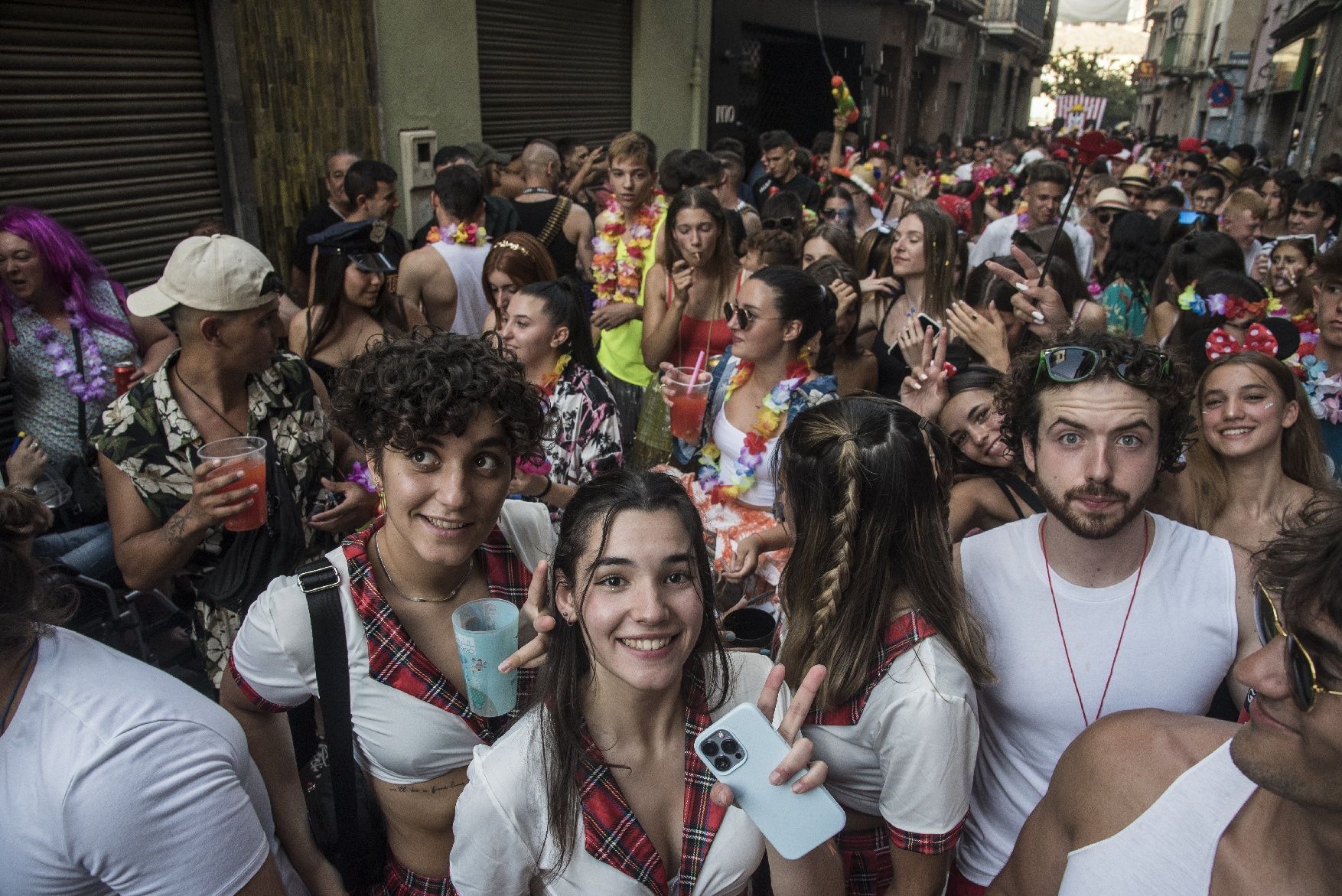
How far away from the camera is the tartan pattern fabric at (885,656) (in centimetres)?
176

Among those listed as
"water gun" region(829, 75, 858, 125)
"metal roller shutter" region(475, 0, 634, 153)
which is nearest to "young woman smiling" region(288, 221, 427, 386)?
"metal roller shutter" region(475, 0, 634, 153)

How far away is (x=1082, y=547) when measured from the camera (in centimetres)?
199

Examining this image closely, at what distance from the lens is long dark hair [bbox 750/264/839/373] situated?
3.42m

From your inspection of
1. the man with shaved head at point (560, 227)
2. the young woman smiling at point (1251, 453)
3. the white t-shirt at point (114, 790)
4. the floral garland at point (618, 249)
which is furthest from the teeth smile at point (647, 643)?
the man with shaved head at point (560, 227)

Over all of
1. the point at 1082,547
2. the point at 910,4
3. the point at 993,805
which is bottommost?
the point at 993,805

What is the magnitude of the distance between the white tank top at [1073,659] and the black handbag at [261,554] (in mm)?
1979

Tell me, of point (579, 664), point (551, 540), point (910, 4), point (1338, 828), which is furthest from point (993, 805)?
point (910, 4)

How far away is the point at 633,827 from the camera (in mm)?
1611

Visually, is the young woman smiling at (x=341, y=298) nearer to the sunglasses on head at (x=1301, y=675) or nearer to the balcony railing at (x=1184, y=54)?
the sunglasses on head at (x=1301, y=675)

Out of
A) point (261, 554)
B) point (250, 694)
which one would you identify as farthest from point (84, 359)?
point (250, 694)

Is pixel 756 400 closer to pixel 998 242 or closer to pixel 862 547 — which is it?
pixel 862 547

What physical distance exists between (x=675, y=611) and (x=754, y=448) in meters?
1.67

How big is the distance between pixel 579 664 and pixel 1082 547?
3.81ft

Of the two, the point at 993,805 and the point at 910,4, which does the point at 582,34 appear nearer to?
the point at 993,805
